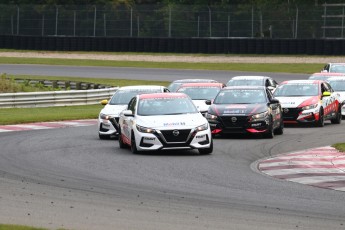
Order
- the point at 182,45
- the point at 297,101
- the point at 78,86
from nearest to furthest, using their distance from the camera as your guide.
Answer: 1. the point at 297,101
2. the point at 78,86
3. the point at 182,45

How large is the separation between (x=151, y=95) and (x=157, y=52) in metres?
43.2

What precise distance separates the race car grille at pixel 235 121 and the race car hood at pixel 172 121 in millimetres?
3590

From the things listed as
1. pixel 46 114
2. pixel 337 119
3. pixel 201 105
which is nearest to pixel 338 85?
pixel 337 119

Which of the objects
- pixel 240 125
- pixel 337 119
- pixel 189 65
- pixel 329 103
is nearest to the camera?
pixel 240 125

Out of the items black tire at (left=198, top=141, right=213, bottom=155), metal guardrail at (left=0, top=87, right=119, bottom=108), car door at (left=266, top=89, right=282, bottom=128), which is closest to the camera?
black tire at (left=198, top=141, right=213, bottom=155)

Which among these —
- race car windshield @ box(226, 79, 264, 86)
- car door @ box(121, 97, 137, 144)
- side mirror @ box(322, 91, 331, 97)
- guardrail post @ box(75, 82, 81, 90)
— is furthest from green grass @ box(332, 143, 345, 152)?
guardrail post @ box(75, 82, 81, 90)

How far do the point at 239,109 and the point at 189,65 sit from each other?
3900 centimetres

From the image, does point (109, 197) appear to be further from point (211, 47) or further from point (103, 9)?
point (103, 9)

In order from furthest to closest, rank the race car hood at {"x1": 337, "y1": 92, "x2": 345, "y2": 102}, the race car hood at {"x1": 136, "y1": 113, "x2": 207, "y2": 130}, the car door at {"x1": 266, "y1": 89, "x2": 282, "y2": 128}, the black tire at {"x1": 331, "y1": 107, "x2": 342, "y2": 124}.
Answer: the race car hood at {"x1": 337, "y1": 92, "x2": 345, "y2": 102} → the black tire at {"x1": 331, "y1": 107, "x2": 342, "y2": 124} → the car door at {"x1": 266, "y1": 89, "x2": 282, "y2": 128} → the race car hood at {"x1": 136, "y1": 113, "x2": 207, "y2": 130}

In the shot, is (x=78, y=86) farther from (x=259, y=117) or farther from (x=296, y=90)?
(x=259, y=117)

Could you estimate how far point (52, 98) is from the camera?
39281 mm

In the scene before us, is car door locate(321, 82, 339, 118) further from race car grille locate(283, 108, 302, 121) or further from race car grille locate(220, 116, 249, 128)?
race car grille locate(220, 116, 249, 128)

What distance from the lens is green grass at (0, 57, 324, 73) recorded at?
2367 inches

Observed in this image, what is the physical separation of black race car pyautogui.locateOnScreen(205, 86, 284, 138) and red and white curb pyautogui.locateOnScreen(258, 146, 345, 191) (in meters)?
3.28
